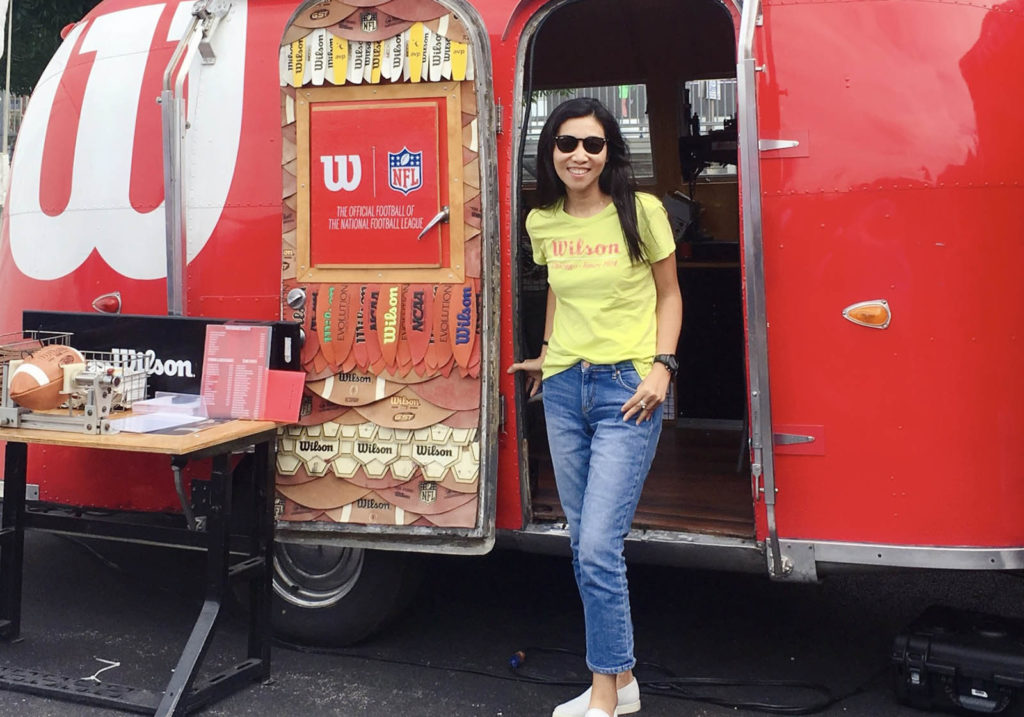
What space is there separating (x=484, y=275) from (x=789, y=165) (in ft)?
3.54

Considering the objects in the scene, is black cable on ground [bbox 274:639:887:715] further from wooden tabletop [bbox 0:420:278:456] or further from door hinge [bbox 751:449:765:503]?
wooden tabletop [bbox 0:420:278:456]

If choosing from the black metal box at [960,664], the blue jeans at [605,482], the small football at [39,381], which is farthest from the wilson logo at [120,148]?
the black metal box at [960,664]

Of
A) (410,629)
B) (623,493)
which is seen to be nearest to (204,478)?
(410,629)

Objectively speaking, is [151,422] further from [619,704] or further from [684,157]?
[684,157]

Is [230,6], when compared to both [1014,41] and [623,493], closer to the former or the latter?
[623,493]

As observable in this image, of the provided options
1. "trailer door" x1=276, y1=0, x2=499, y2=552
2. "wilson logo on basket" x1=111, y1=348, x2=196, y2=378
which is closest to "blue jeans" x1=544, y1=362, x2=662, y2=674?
"trailer door" x1=276, y1=0, x2=499, y2=552

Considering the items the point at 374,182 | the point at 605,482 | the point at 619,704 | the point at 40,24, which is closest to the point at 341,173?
the point at 374,182

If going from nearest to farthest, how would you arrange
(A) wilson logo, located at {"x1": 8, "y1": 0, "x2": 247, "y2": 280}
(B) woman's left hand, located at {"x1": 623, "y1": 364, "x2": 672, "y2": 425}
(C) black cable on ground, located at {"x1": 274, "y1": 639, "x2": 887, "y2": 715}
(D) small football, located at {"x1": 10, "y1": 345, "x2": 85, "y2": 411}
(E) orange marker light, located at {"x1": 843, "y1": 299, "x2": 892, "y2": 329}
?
(B) woman's left hand, located at {"x1": 623, "y1": 364, "x2": 672, "y2": 425}
(E) orange marker light, located at {"x1": 843, "y1": 299, "x2": 892, "y2": 329}
(D) small football, located at {"x1": 10, "y1": 345, "x2": 85, "y2": 411}
(C) black cable on ground, located at {"x1": 274, "y1": 639, "x2": 887, "y2": 715}
(A) wilson logo, located at {"x1": 8, "y1": 0, "x2": 247, "y2": 280}

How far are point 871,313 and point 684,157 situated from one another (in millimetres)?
3301

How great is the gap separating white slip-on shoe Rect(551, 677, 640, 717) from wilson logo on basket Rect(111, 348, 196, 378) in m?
1.79

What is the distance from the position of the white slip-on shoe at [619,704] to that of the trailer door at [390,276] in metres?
0.61

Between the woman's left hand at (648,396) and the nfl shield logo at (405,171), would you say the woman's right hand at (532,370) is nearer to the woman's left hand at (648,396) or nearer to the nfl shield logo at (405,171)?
the woman's left hand at (648,396)

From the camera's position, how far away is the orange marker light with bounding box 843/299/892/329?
3.35 m

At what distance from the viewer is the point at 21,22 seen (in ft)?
27.2
